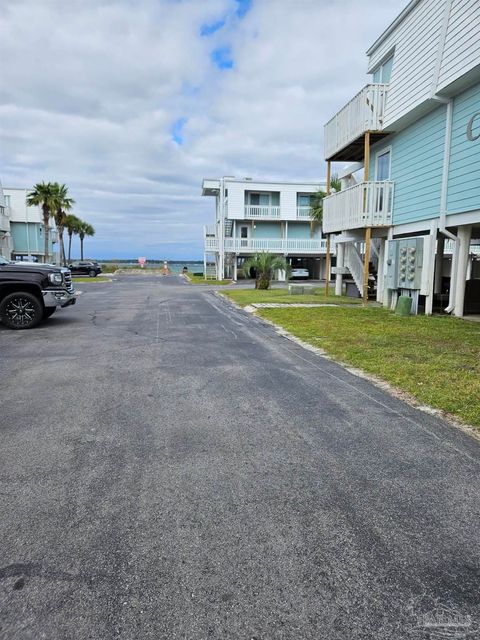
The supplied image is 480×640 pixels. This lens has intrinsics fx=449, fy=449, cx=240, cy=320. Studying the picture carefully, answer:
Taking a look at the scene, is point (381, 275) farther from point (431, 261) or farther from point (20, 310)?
point (20, 310)

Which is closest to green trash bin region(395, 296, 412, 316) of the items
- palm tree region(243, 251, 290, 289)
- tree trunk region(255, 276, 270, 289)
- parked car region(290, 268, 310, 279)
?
palm tree region(243, 251, 290, 289)

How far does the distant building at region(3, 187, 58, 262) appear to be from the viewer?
47031 millimetres

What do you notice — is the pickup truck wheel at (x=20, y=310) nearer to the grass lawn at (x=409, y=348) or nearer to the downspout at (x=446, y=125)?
the grass lawn at (x=409, y=348)

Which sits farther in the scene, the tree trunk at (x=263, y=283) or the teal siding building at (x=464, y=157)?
the tree trunk at (x=263, y=283)

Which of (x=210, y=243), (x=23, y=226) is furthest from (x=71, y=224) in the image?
(x=210, y=243)

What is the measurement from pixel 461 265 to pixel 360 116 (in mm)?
6089

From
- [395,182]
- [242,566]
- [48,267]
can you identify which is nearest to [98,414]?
[242,566]

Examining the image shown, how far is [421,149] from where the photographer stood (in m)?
12.8

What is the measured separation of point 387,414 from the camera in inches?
180

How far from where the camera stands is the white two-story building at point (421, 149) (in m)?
10.6

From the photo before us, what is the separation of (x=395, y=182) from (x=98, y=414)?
12798 millimetres

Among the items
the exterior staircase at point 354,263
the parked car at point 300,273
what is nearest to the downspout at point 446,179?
the exterior staircase at point 354,263

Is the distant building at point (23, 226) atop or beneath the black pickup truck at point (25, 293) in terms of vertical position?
atop

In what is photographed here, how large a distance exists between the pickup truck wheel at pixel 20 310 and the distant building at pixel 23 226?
39.9 meters
